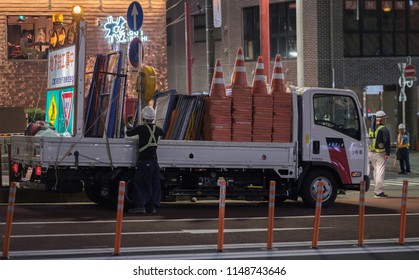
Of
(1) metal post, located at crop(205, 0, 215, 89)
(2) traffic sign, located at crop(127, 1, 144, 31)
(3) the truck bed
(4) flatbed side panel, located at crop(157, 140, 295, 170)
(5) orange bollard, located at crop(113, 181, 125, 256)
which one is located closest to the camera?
(5) orange bollard, located at crop(113, 181, 125, 256)

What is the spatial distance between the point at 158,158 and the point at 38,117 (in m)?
14.0

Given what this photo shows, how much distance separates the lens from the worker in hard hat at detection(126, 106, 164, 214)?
17297 mm

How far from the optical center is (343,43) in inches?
1788

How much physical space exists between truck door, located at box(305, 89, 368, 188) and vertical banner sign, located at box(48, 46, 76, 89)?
4618mm

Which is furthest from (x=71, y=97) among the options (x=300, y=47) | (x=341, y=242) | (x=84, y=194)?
(x=300, y=47)

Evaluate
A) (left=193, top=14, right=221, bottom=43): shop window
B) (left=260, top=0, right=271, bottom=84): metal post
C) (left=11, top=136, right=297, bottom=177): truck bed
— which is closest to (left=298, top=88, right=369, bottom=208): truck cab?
(left=11, top=136, right=297, bottom=177): truck bed

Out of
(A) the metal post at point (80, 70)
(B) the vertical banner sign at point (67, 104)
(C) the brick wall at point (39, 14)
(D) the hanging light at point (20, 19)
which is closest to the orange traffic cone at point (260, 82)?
(A) the metal post at point (80, 70)

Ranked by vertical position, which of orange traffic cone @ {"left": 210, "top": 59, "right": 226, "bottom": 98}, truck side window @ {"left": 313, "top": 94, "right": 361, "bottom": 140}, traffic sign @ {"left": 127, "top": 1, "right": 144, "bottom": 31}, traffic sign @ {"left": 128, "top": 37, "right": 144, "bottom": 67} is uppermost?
traffic sign @ {"left": 127, "top": 1, "right": 144, "bottom": 31}

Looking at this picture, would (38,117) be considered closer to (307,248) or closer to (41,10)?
(41,10)

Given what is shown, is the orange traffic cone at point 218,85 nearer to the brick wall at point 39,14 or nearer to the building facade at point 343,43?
the brick wall at point 39,14

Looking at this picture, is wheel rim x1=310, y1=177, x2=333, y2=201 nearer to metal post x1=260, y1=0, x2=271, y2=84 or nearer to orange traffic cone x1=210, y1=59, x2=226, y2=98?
orange traffic cone x1=210, y1=59, x2=226, y2=98

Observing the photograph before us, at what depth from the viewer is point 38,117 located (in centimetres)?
3125

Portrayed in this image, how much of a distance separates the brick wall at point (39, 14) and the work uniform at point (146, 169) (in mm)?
16475

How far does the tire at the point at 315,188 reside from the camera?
19.4m
